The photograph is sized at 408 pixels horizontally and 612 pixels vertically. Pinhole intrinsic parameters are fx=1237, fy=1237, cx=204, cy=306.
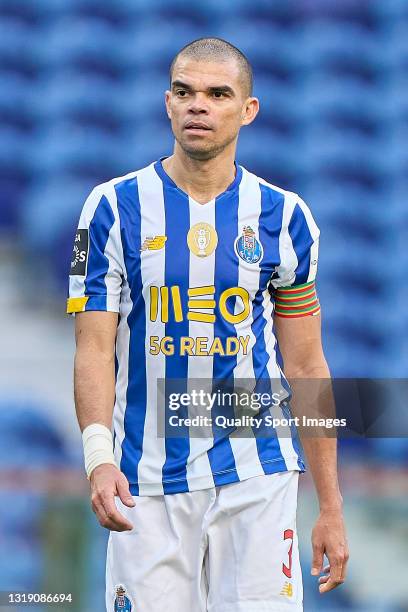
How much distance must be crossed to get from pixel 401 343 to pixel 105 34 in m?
2.12

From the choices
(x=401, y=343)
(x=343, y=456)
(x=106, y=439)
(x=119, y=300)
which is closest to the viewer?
(x=106, y=439)

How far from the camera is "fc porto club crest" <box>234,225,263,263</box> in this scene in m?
3.08

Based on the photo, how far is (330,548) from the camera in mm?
3008

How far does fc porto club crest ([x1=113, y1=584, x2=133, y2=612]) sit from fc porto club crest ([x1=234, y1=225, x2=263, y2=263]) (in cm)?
85

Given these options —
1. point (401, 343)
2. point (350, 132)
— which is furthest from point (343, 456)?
point (350, 132)

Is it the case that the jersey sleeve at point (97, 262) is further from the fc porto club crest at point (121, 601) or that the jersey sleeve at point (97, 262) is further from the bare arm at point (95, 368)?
the fc porto club crest at point (121, 601)

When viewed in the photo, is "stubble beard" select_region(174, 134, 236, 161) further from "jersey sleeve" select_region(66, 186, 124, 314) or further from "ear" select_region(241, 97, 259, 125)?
"jersey sleeve" select_region(66, 186, 124, 314)

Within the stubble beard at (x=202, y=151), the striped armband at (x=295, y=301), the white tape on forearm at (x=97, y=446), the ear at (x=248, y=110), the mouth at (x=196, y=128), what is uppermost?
the ear at (x=248, y=110)

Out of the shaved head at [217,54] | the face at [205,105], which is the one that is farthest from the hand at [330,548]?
the shaved head at [217,54]

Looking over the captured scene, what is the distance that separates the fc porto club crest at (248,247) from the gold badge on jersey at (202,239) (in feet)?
0.20

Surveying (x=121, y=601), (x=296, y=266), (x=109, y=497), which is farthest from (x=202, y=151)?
(x=121, y=601)

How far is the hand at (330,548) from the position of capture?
2977 millimetres

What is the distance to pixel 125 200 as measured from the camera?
3.12m

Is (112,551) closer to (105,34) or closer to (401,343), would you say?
(401,343)
